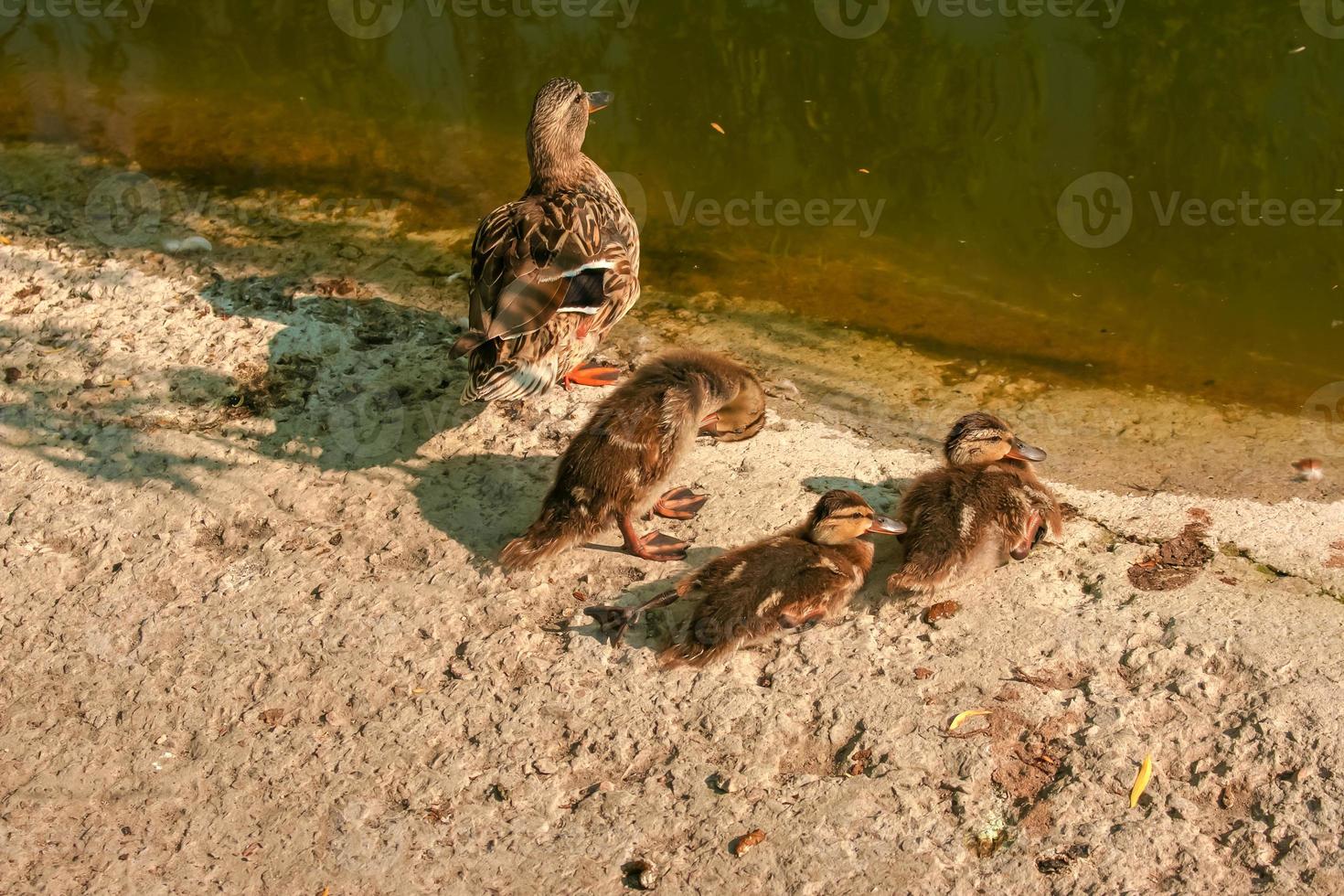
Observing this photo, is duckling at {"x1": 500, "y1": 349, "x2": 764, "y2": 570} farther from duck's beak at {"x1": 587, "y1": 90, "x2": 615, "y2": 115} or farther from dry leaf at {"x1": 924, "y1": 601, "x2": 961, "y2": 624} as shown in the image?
duck's beak at {"x1": 587, "y1": 90, "x2": 615, "y2": 115}

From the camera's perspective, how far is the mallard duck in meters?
5.35

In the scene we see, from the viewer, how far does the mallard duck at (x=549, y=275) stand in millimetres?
5348

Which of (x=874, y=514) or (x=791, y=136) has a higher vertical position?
(x=791, y=136)

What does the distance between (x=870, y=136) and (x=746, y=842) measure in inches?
212

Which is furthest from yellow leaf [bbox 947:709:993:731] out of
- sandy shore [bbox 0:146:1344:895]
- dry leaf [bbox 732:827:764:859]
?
dry leaf [bbox 732:827:764:859]

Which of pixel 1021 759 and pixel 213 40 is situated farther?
pixel 213 40

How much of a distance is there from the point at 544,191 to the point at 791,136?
2.08 meters

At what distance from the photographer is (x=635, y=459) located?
4.74m

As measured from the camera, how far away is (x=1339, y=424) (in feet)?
19.0

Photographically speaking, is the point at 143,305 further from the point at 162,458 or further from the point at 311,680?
the point at 311,680

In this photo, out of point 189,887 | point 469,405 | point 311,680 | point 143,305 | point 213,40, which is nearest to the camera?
point 189,887

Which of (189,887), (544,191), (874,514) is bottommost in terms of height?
(189,887)

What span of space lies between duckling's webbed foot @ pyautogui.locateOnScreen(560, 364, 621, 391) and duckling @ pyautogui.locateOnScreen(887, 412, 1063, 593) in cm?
162

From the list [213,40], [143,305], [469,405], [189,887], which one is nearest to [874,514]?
[469,405]
